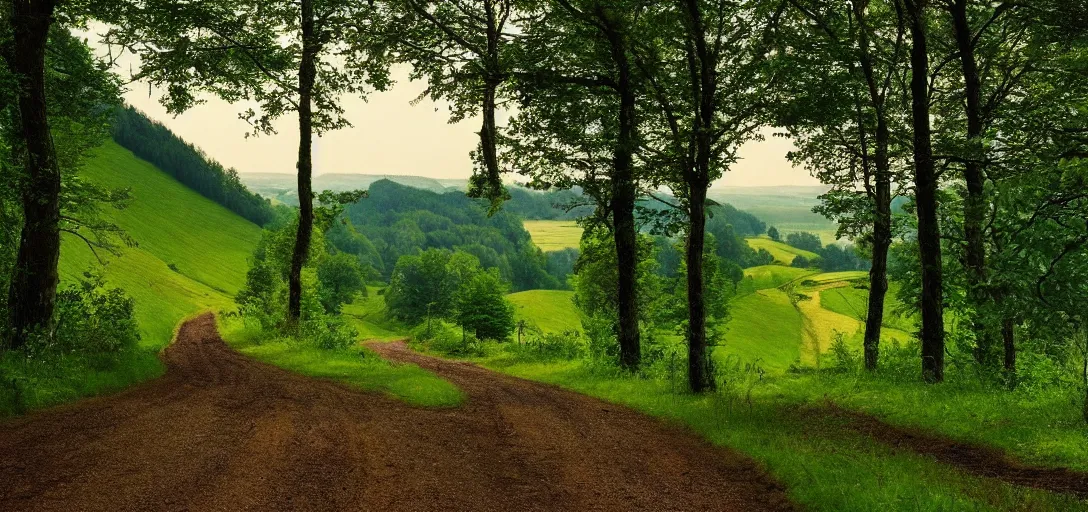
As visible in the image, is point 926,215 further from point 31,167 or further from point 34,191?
point 31,167

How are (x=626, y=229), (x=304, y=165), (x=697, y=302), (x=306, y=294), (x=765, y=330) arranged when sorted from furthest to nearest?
(x=765, y=330), (x=306, y=294), (x=304, y=165), (x=626, y=229), (x=697, y=302)

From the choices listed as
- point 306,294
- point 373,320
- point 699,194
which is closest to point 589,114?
point 699,194

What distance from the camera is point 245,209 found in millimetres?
179500

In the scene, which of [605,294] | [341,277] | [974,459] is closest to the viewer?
[974,459]

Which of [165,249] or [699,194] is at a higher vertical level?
[699,194]

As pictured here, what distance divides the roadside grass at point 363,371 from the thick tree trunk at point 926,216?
12757 millimetres

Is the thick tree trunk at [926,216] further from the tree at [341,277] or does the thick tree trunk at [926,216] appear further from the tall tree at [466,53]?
the tree at [341,277]

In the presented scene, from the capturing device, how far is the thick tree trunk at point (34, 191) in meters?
14.5

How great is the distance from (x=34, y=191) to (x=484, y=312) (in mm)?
45311

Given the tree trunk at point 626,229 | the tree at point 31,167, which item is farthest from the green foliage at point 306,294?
the tree trunk at point 626,229

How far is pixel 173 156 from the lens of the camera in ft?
561

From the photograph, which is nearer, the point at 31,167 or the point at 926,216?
the point at 31,167

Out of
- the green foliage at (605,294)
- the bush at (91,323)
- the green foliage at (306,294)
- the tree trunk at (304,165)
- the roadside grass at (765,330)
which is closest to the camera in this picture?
the bush at (91,323)

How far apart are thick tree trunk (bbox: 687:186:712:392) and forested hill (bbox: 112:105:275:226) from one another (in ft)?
564
